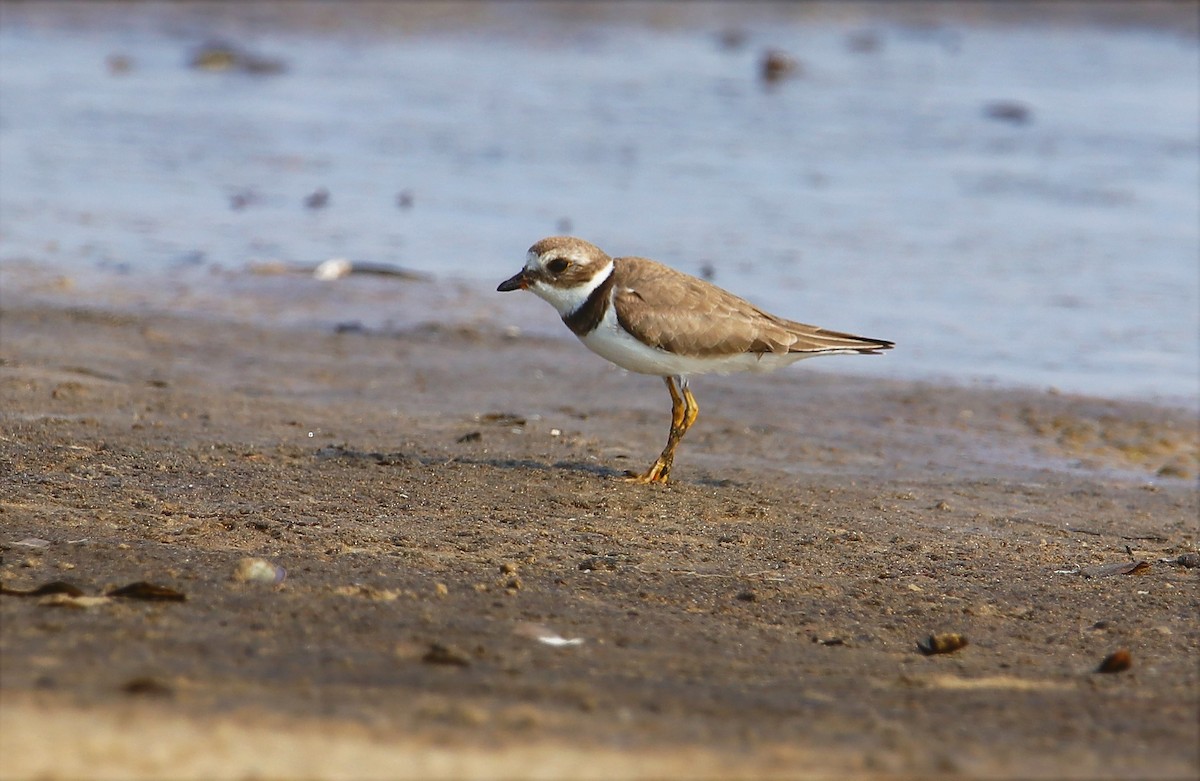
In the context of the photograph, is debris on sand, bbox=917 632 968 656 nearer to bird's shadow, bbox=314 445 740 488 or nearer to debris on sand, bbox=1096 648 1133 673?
debris on sand, bbox=1096 648 1133 673

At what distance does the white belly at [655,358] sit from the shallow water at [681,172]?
2.44 meters

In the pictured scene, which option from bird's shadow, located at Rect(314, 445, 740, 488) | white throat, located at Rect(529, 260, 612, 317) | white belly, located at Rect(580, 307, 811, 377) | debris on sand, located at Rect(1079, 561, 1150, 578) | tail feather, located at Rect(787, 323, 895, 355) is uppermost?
white throat, located at Rect(529, 260, 612, 317)

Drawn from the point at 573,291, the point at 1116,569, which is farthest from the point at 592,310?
the point at 1116,569

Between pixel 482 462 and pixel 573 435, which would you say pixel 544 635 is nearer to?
pixel 482 462

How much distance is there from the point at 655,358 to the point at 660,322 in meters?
0.17

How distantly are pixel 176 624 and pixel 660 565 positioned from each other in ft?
5.54

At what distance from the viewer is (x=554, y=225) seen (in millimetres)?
11648

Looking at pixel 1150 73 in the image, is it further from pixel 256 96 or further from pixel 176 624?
pixel 176 624

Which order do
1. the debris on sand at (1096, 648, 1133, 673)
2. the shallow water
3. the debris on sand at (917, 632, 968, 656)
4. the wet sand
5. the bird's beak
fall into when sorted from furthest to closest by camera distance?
the shallow water, the bird's beak, the debris on sand at (917, 632, 968, 656), the debris on sand at (1096, 648, 1133, 673), the wet sand

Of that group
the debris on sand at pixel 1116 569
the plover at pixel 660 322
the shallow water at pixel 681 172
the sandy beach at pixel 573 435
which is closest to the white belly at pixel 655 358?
the plover at pixel 660 322

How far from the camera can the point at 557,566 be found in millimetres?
4914

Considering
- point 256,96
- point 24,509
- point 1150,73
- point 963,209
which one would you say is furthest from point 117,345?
point 1150,73

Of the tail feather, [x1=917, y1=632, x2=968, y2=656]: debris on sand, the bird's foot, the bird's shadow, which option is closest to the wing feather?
the tail feather

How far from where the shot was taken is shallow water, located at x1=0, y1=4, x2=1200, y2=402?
1027cm
